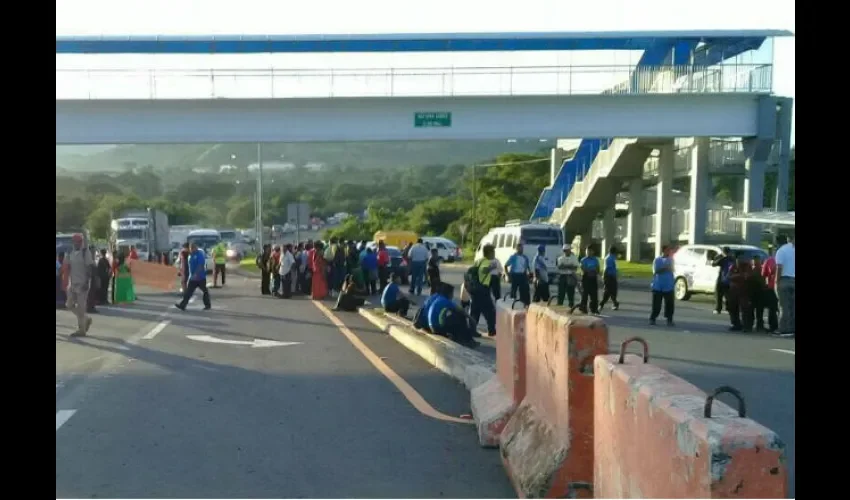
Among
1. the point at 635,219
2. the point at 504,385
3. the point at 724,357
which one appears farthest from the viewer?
the point at 635,219

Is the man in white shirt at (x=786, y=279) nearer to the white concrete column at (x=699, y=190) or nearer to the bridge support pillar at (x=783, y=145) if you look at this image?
the bridge support pillar at (x=783, y=145)

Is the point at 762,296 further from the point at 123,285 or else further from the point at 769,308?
the point at 123,285

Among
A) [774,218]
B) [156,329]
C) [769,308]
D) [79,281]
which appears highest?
→ [774,218]

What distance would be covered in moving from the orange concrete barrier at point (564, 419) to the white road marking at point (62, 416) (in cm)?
440

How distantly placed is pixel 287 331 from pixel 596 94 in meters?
16.2

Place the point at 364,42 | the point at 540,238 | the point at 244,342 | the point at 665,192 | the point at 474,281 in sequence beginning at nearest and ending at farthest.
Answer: the point at 244,342
the point at 474,281
the point at 364,42
the point at 540,238
the point at 665,192

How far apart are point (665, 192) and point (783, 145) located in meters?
5.63

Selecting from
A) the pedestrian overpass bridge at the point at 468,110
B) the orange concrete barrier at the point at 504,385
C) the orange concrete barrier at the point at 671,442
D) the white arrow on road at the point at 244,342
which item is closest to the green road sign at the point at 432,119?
the pedestrian overpass bridge at the point at 468,110

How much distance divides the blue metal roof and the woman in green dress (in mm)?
9748

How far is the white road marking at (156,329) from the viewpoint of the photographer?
54.1ft

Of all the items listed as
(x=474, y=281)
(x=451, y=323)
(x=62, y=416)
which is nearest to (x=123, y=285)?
(x=474, y=281)

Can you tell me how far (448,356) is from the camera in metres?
12.0
